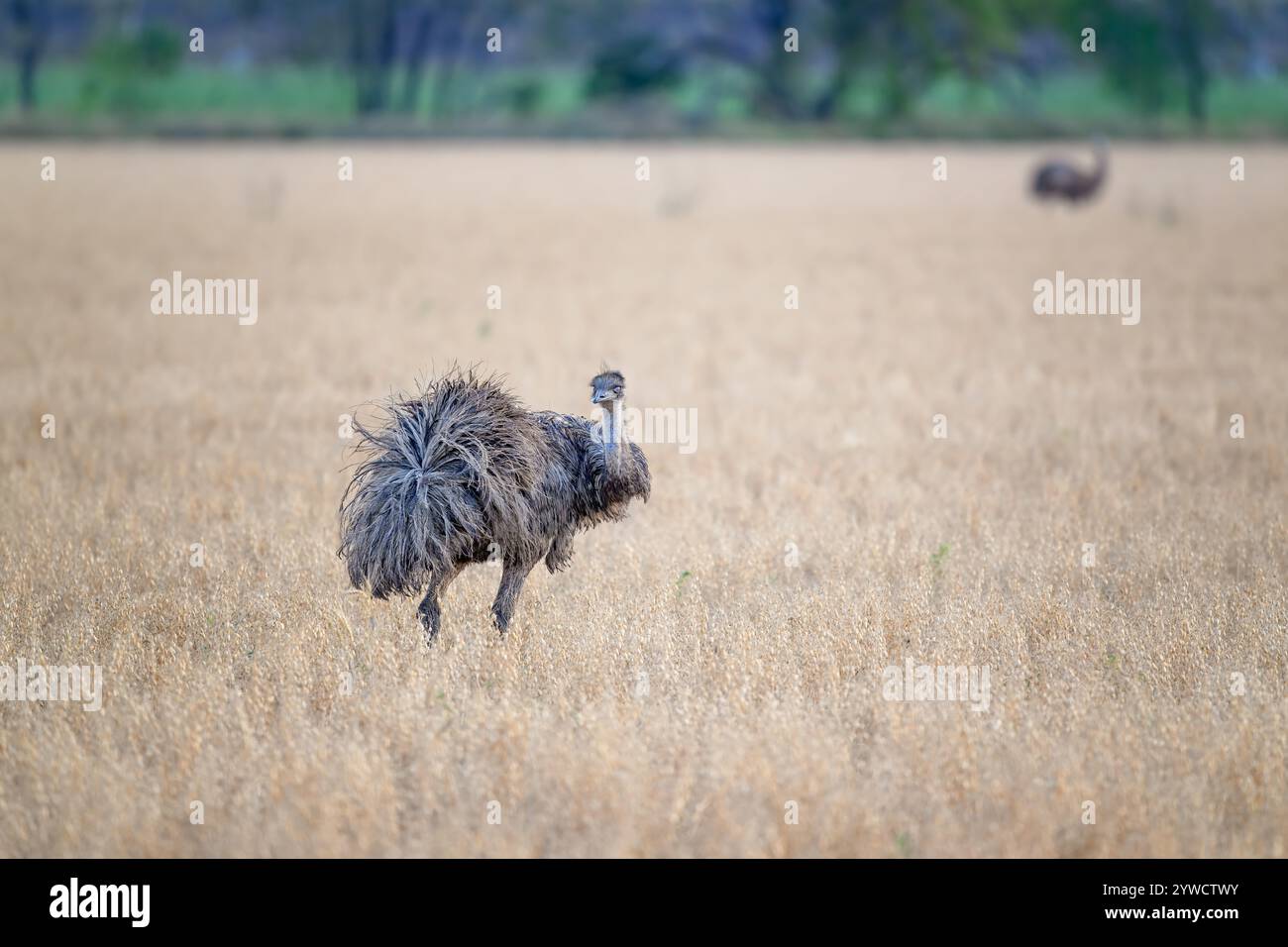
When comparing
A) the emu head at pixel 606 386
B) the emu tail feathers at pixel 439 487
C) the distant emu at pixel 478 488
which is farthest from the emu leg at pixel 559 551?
the emu head at pixel 606 386

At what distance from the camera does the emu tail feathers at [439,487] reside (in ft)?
22.6

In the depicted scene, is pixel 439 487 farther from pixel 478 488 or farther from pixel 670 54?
pixel 670 54

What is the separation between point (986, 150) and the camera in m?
52.8

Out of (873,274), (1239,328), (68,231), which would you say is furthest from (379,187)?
(1239,328)

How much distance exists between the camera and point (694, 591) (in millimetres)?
8484

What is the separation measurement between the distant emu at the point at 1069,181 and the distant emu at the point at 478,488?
28.9m

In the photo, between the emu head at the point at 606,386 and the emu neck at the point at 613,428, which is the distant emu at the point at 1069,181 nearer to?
the emu neck at the point at 613,428

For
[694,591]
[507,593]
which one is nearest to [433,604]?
[507,593]

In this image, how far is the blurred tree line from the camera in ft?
217

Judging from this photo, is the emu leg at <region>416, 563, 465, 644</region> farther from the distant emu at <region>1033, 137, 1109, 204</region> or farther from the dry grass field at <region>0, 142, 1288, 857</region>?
the distant emu at <region>1033, 137, 1109, 204</region>

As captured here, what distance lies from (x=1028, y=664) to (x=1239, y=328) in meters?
12.5

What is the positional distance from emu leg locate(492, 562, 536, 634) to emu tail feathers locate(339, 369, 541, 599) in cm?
28

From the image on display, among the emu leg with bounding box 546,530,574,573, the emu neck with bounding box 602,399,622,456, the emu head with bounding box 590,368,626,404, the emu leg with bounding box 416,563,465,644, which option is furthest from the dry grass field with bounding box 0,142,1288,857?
the emu head with bounding box 590,368,626,404
